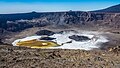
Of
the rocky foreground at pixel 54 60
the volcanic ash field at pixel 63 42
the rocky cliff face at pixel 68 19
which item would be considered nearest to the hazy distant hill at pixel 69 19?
the rocky cliff face at pixel 68 19

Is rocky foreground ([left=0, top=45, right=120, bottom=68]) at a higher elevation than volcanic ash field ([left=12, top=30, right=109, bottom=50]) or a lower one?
higher

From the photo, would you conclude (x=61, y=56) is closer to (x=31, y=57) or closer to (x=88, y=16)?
(x=31, y=57)

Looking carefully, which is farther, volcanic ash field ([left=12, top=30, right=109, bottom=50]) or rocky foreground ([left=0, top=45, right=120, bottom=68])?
volcanic ash field ([left=12, top=30, right=109, bottom=50])

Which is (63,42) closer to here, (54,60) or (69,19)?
(54,60)

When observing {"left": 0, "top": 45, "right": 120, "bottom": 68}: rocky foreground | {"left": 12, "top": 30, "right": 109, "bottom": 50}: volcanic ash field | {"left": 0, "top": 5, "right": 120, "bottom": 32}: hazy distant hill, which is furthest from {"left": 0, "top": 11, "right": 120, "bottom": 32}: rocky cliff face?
{"left": 0, "top": 45, "right": 120, "bottom": 68}: rocky foreground

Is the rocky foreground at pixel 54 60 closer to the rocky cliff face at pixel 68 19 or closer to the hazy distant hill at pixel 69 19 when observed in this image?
the hazy distant hill at pixel 69 19

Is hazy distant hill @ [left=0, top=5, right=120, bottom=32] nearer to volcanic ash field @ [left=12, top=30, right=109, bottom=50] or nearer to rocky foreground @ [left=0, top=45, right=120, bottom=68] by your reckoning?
volcanic ash field @ [left=12, top=30, right=109, bottom=50]

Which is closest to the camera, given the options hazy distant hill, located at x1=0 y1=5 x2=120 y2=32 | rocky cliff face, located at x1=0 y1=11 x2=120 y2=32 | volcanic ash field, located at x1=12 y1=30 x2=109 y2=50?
volcanic ash field, located at x1=12 y1=30 x2=109 y2=50

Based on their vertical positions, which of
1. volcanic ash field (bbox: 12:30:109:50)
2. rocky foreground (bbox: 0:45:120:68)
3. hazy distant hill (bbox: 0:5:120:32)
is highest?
rocky foreground (bbox: 0:45:120:68)
